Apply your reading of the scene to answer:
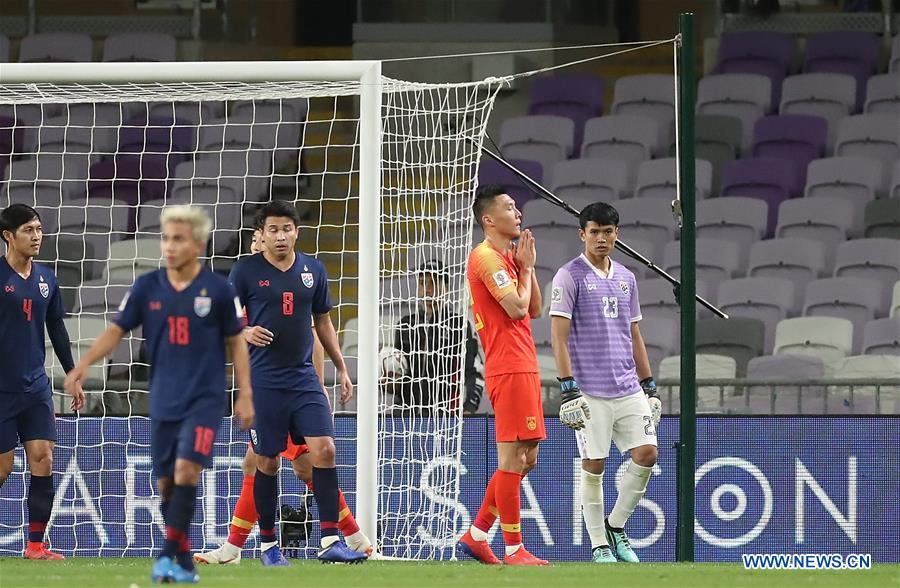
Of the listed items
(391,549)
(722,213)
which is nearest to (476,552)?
(391,549)

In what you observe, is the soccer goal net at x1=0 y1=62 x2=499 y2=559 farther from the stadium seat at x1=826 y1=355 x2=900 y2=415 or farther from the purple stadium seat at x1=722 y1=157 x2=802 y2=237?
the purple stadium seat at x1=722 y1=157 x2=802 y2=237

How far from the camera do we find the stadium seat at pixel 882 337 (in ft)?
41.9

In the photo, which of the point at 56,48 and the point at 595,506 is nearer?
the point at 595,506

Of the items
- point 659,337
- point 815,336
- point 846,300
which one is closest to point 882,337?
point 815,336

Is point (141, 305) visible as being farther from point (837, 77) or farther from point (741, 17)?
point (741, 17)

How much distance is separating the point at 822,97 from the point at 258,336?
965 cm

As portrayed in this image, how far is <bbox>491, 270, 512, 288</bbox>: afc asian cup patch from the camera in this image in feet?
27.7

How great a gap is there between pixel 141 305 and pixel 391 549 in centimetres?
362

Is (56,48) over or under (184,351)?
over

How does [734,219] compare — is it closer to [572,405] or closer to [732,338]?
[732,338]

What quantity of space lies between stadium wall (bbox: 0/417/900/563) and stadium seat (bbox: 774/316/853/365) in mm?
2838

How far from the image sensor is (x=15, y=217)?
873 cm

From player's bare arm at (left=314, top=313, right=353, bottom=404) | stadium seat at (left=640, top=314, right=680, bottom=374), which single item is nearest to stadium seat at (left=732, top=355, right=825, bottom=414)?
stadium seat at (left=640, top=314, right=680, bottom=374)

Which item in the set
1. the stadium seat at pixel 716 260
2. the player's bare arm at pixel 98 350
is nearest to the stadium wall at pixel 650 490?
the player's bare arm at pixel 98 350
